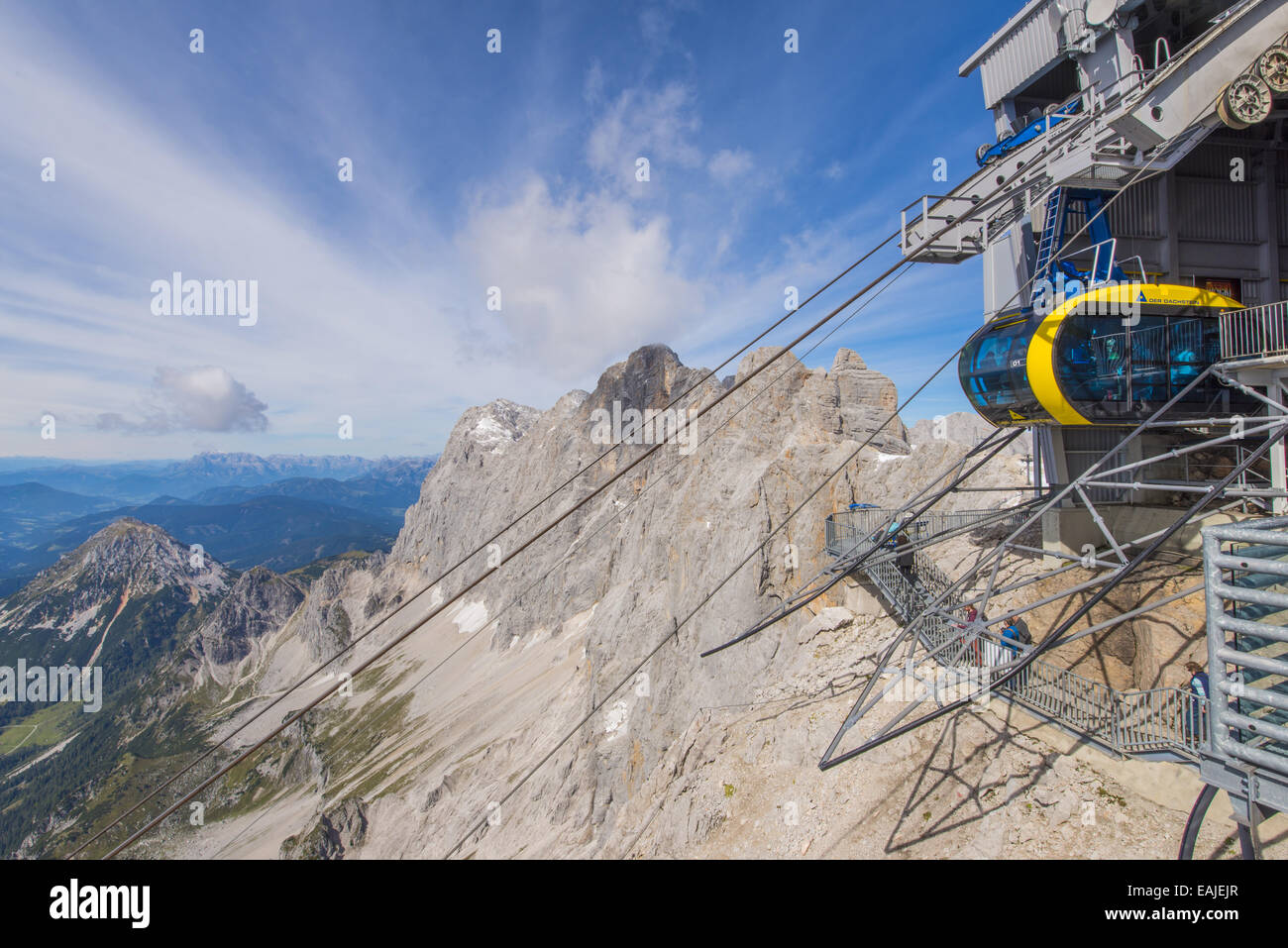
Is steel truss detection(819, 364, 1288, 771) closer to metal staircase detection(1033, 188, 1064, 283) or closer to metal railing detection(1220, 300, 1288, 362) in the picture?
metal railing detection(1220, 300, 1288, 362)

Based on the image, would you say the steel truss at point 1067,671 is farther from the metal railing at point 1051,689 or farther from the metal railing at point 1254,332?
the metal railing at point 1254,332

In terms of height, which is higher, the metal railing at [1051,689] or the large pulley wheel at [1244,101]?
the large pulley wheel at [1244,101]

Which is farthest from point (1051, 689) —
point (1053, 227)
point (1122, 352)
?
point (1053, 227)

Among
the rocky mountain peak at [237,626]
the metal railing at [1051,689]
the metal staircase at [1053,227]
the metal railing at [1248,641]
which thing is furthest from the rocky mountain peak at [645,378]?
the rocky mountain peak at [237,626]

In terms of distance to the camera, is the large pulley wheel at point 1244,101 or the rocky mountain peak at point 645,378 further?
the rocky mountain peak at point 645,378

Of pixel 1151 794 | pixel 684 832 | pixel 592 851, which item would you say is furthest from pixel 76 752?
pixel 1151 794
